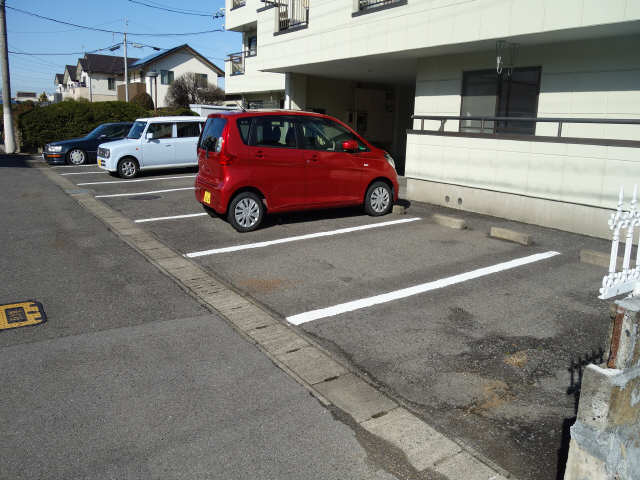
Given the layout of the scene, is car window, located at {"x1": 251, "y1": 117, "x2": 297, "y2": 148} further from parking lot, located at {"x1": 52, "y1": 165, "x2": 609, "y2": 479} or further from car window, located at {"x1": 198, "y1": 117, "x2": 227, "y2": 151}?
parking lot, located at {"x1": 52, "y1": 165, "x2": 609, "y2": 479}

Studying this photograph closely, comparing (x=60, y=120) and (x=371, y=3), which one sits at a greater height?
(x=371, y=3)

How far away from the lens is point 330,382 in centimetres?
399

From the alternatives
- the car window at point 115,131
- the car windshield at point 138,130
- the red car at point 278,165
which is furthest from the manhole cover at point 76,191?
the car window at point 115,131

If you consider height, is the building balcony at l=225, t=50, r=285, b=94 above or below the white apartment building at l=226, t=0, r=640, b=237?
above

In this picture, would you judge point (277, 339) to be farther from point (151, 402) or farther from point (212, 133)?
point (212, 133)

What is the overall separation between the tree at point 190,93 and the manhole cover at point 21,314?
37.2 meters

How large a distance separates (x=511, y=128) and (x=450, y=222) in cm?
250

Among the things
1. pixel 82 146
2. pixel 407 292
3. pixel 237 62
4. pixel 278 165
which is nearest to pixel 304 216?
pixel 278 165

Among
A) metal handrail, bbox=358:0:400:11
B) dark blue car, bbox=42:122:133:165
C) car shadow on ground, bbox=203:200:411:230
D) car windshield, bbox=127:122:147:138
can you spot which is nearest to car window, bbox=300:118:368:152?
car shadow on ground, bbox=203:200:411:230

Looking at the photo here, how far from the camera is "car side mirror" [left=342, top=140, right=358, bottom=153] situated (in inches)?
361

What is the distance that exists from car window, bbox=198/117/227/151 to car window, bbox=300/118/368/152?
139 cm

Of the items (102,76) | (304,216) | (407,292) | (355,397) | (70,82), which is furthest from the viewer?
(70,82)

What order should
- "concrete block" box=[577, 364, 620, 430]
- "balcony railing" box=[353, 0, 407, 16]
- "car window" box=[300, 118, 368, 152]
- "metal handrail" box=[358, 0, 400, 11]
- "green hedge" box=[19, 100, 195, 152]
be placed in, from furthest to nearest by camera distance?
1. "green hedge" box=[19, 100, 195, 152]
2. "metal handrail" box=[358, 0, 400, 11]
3. "balcony railing" box=[353, 0, 407, 16]
4. "car window" box=[300, 118, 368, 152]
5. "concrete block" box=[577, 364, 620, 430]

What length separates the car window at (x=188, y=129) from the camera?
15.4 m
